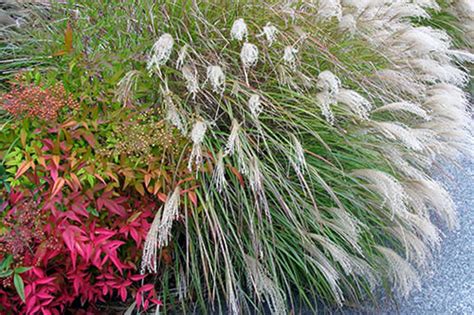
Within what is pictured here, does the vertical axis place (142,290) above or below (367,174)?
below

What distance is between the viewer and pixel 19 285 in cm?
204

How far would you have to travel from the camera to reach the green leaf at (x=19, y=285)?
6.68 feet

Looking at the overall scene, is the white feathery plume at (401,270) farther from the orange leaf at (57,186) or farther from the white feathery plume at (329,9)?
the orange leaf at (57,186)

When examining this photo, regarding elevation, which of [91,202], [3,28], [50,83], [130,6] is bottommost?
[3,28]

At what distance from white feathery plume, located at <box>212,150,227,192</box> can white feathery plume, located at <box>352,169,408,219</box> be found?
62cm

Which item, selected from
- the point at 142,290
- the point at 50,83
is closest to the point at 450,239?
the point at 142,290

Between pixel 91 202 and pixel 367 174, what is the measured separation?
1197 mm

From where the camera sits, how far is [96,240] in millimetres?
2188

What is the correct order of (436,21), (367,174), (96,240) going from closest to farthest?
1. (96,240)
2. (367,174)
3. (436,21)

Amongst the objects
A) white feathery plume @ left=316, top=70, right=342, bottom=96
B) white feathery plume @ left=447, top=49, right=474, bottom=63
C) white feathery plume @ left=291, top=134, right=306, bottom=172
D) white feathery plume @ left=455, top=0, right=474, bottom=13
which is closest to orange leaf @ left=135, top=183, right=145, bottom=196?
white feathery plume @ left=291, top=134, right=306, bottom=172

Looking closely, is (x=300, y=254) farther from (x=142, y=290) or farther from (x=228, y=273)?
(x=142, y=290)

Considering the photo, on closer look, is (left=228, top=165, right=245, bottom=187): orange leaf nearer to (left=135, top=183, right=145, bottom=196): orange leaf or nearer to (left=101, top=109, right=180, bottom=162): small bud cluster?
(left=101, top=109, right=180, bottom=162): small bud cluster

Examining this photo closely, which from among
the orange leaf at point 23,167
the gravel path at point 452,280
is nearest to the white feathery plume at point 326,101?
the gravel path at point 452,280

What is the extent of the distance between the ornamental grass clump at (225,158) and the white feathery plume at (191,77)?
0.06ft
